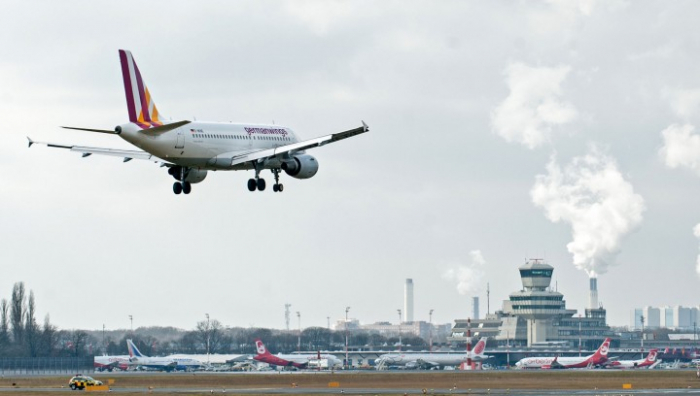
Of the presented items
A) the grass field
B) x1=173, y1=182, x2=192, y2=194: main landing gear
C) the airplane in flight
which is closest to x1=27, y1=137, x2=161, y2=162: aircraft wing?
the airplane in flight

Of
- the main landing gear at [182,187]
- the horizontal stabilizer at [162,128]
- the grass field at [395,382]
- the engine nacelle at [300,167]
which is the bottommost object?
the grass field at [395,382]

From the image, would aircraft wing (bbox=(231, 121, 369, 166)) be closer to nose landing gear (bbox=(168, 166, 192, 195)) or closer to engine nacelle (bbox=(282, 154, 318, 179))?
engine nacelle (bbox=(282, 154, 318, 179))

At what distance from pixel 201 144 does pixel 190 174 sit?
570cm

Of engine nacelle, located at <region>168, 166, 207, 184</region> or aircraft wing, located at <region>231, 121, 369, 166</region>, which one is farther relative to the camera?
engine nacelle, located at <region>168, 166, 207, 184</region>

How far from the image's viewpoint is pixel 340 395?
110938 millimetres

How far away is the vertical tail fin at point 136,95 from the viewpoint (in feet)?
290

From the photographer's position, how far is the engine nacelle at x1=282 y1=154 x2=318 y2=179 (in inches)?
3777

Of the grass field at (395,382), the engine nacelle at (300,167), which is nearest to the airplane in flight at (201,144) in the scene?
the engine nacelle at (300,167)

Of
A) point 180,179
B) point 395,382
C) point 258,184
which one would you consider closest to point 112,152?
point 180,179

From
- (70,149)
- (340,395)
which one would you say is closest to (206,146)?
(70,149)

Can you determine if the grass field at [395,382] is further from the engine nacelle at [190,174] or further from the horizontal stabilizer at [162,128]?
the horizontal stabilizer at [162,128]

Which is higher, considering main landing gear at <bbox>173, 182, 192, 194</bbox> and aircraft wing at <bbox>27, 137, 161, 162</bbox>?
aircraft wing at <bbox>27, 137, 161, 162</bbox>

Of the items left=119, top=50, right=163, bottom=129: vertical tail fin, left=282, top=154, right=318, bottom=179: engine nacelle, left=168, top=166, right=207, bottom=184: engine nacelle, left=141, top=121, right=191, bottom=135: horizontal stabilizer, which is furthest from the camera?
left=282, top=154, right=318, bottom=179: engine nacelle

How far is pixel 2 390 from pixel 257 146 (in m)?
51.8
